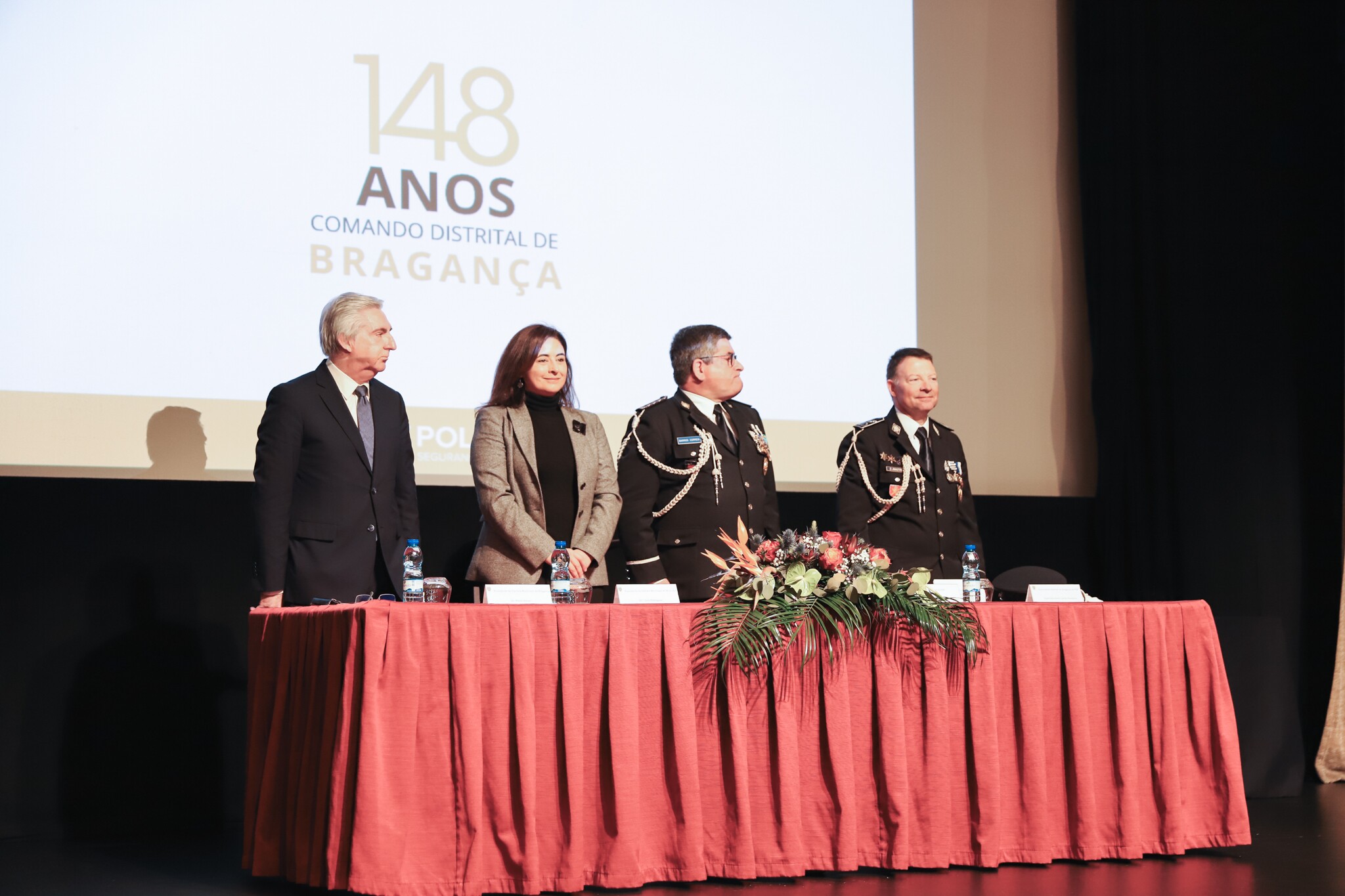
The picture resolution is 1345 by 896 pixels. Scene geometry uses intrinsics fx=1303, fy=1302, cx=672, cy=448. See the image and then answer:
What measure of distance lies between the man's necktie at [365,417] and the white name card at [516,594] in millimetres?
767

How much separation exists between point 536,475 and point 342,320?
0.69 m

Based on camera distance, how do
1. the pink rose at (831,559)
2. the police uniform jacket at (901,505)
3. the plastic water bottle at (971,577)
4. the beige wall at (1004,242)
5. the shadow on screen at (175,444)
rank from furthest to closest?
the beige wall at (1004,242) < the shadow on screen at (175,444) < the police uniform jacket at (901,505) < the plastic water bottle at (971,577) < the pink rose at (831,559)

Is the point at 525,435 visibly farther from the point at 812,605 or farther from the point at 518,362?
the point at 812,605

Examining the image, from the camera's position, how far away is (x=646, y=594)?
10.3 feet

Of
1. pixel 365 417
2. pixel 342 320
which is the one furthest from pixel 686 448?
pixel 342 320

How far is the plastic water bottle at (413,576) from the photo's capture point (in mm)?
3213

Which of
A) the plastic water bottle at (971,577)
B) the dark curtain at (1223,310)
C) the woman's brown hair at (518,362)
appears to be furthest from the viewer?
the dark curtain at (1223,310)

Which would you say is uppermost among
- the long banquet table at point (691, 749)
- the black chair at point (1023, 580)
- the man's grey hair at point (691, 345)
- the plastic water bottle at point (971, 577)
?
the man's grey hair at point (691, 345)

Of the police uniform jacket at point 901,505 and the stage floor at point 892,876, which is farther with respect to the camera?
the police uniform jacket at point 901,505

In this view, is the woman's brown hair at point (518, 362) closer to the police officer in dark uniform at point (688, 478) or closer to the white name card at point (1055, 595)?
the police officer in dark uniform at point (688, 478)

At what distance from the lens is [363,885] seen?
8.98ft

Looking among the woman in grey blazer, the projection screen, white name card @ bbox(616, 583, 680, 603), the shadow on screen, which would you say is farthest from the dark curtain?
the shadow on screen

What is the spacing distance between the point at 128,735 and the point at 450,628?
2.04 m

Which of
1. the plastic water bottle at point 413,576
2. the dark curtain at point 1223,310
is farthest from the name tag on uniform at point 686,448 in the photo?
the dark curtain at point 1223,310
